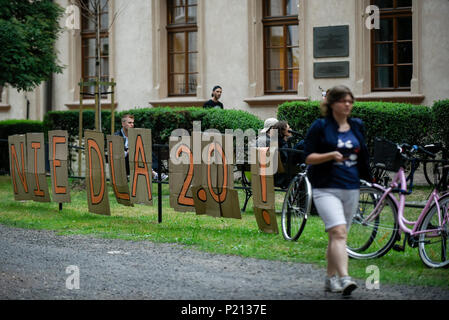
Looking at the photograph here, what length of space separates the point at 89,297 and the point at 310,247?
3.16 metres

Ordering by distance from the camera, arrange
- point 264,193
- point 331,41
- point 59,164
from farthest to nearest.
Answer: point 331,41, point 59,164, point 264,193

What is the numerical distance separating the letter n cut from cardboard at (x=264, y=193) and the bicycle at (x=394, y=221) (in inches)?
71.1

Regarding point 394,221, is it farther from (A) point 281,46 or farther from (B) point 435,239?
(A) point 281,46

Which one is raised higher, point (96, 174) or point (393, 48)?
point (393, 48)

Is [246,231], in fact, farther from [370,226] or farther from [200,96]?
[200,96]

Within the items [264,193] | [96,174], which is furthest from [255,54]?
[264,193]

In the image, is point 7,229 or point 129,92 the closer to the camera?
point 7,229

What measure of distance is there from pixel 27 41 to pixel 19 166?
6.62m

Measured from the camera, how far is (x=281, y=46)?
20.0 meters

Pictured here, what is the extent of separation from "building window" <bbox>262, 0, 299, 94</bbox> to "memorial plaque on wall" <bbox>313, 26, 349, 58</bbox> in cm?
83

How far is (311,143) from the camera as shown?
274 inches

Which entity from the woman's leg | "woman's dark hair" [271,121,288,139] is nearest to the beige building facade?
"woman's dark hair" [271,121,288,139]

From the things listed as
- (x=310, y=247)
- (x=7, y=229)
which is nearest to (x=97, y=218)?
(x=7, y=229)
